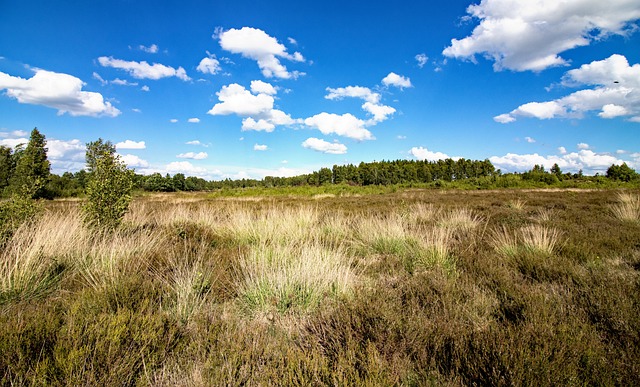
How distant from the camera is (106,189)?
591cm

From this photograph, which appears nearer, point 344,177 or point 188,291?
point 188,291

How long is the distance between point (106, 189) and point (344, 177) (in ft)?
277

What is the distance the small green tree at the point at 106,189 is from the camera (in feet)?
19.2

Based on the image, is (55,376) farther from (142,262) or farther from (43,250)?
(43,250)

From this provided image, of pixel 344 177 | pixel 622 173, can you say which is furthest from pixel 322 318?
pixel 344 177

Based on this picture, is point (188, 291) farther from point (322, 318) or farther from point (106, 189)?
point (106, 189)

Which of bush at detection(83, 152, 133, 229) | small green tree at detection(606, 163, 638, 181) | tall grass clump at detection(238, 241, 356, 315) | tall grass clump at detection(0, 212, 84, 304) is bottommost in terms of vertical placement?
tall grass clump at detection(238, 241, 356, 315)

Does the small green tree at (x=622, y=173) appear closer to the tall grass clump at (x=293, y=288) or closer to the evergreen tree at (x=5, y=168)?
the tall grass clump at (x=293, y=288)

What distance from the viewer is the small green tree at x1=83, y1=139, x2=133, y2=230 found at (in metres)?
5.84

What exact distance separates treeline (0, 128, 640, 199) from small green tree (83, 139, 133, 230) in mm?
177

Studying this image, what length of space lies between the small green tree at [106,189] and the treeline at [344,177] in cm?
18

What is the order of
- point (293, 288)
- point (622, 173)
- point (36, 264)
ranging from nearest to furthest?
1. point (293, 288)
2. point (36, 264)
3. point (622, 173)

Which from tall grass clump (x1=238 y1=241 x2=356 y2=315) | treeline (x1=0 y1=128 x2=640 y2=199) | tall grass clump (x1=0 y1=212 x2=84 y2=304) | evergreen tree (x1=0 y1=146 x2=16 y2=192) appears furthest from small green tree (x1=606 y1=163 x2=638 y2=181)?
evergreen tree (x1=0 y1=146 x2=16 y2=192)

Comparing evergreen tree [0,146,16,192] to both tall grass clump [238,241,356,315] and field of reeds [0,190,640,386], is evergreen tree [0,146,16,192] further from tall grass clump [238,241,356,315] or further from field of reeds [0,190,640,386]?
tall grass clump [238,241,356,315]
